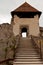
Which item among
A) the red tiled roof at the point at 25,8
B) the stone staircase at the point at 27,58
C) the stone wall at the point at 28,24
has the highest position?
the red tiled roof at the point at 25,8

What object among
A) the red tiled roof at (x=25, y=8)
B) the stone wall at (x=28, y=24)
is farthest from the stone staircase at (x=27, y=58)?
the red tiled roof at (x=25, y=8)

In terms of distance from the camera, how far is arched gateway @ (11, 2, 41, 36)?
107 feet

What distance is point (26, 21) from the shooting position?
109 ft

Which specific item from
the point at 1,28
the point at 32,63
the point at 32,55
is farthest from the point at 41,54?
the point at 1,28

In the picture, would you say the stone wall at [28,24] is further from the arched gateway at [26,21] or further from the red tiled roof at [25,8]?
the red tiled roof at [25,8]

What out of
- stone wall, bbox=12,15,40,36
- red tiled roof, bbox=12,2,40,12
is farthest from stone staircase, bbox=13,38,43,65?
red tiled roof, bbox=12,2,40,12

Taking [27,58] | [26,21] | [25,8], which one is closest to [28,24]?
[26,21]

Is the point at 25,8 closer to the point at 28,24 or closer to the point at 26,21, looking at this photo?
the point at 26,21

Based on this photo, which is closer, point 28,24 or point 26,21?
point 28,24

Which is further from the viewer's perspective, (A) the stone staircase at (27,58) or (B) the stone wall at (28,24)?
(B) the stone wall at (28,24)

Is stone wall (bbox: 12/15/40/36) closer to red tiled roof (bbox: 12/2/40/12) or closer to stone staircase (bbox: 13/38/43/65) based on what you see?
red tiled roof (bbox: 12/2/40/12)

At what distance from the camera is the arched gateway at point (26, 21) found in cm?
3253

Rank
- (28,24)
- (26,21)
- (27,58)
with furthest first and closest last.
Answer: (26,21) → (28,24) → (27,58)

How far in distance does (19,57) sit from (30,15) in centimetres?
1980
